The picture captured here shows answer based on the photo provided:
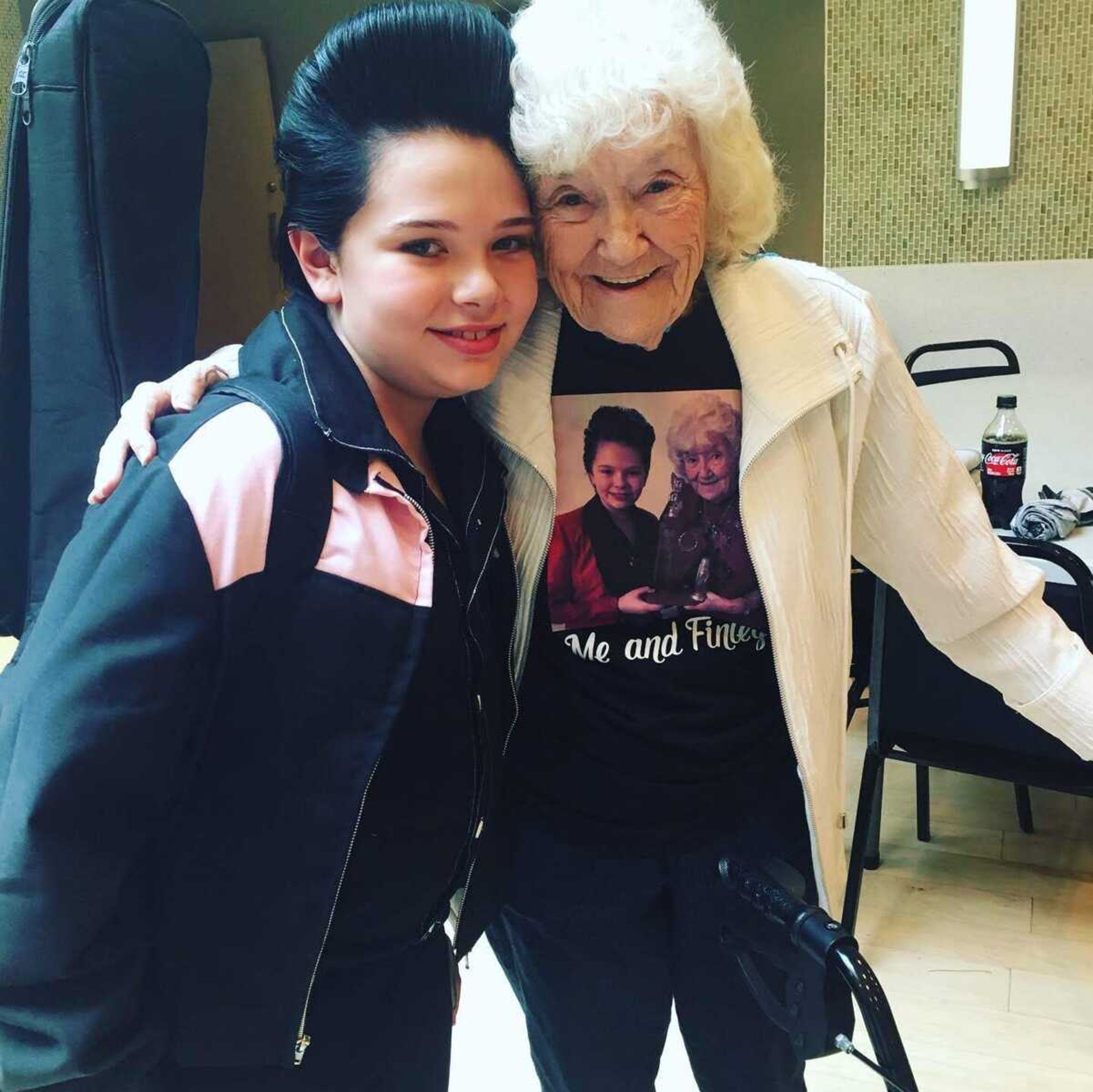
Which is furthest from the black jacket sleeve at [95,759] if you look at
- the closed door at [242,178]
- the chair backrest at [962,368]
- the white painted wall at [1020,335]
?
the closed door at [242,178]

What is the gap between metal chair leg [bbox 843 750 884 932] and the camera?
6.49 feet

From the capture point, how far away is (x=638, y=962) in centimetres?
114

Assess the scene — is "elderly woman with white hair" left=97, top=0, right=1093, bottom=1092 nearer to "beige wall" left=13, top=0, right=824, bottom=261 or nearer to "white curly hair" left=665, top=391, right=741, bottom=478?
"white curly hair" left=665, top=391, right=741, bottom=478

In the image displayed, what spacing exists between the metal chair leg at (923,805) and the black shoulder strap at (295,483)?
1.89 meters

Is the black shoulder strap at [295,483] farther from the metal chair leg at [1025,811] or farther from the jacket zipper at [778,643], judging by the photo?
the metal chair leg at [1025,811]

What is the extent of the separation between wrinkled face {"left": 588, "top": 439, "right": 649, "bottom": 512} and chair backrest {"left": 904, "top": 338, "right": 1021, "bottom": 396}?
1.88 m

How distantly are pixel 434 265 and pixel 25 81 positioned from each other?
0.76 m

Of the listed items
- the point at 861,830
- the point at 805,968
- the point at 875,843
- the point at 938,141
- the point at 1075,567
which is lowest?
the point at 875,843

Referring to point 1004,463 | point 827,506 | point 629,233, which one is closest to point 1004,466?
point 1004,463

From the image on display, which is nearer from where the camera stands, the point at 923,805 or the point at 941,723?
the point at 941,723

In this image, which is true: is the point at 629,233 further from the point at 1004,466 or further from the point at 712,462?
the point at 1004,466

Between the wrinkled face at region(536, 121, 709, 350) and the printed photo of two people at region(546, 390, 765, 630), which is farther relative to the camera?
the printed photo of two people at region(546, 390, 765, 630)

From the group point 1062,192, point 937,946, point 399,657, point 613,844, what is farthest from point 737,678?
point 1062,192

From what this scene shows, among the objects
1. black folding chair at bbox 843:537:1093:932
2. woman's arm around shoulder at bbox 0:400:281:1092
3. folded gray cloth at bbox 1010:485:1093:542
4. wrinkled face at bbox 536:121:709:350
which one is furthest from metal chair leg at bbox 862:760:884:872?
woman's arm around shoulder at bbox 0:400:281:1092
